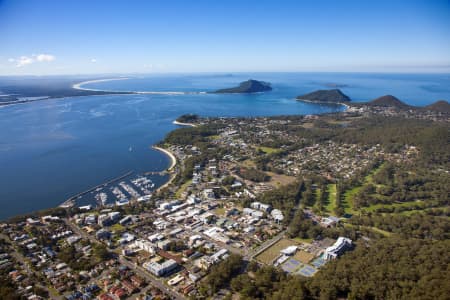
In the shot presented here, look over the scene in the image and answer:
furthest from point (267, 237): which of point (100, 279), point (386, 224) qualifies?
point (100, 279)

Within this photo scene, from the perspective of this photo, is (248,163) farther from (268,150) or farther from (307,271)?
(307,271)

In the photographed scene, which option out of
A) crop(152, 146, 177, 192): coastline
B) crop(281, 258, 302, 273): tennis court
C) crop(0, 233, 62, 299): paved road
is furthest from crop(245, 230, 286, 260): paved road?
crop(152, 146, 177, 192): coastline

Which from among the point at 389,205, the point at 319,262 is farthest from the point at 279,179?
the point at 319,262

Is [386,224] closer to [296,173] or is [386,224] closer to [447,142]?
[296,173]

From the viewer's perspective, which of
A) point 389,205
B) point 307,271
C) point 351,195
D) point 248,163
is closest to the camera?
point 307,271

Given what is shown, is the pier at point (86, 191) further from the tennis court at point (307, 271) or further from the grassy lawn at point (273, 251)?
the tennis court at point (307, 271)

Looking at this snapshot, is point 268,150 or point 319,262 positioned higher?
point 268,150

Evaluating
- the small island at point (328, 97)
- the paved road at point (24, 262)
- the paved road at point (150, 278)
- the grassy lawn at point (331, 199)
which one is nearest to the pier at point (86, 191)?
the paved road at point (24, 262)
